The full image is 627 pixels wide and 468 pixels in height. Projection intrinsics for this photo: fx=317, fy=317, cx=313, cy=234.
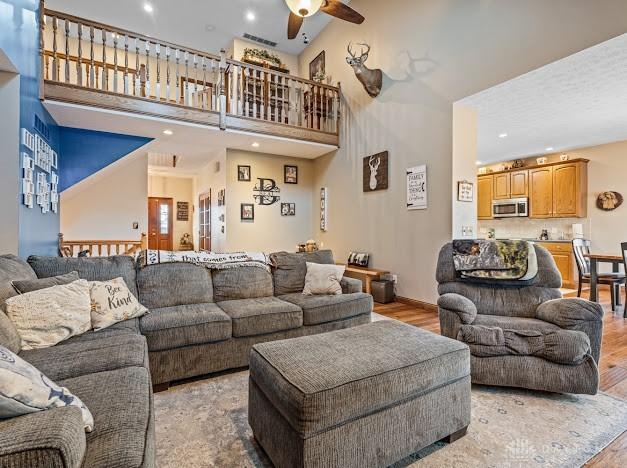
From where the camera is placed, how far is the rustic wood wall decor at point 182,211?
10.0 m

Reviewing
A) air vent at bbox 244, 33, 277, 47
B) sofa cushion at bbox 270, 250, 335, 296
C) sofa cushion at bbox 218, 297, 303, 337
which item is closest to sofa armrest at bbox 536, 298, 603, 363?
sofa cushion at bbox 218, 297, 303, 337

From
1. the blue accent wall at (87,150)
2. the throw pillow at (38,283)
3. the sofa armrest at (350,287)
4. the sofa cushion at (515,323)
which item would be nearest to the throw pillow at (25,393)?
the throw pillow at (38,283)

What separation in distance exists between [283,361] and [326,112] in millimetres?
5364

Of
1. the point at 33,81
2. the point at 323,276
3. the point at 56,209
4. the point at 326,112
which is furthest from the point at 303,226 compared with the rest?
the point at 33,81

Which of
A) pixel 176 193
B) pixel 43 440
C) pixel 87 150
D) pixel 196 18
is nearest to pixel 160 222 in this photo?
pixel 176 193

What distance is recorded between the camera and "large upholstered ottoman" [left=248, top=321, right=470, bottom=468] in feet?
4.00

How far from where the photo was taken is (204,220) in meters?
7.86

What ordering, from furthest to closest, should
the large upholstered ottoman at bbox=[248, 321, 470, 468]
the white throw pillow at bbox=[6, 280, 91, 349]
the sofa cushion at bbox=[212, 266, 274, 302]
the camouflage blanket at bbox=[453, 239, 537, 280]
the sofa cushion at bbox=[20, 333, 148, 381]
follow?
1. the sofa cushion at bbox=[212, 266, 274, 302]
2. the camouflage blanket at bbox=[453, 239, 537, 280]
3. the white throw pillow at bbox=[6, 280, 91, 349]
4. the sofa cushion at bbox=[20, 333, 148, 381]
5. the large upholstered ottoman at bbox=[248, 321, 470, 468]

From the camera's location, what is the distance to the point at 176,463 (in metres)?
1.45

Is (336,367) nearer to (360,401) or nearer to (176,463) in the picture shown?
(360,401)

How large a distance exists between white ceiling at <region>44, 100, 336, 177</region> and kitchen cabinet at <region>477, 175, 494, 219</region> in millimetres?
3835

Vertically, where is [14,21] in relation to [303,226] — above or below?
above

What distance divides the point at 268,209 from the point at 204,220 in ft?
7.83

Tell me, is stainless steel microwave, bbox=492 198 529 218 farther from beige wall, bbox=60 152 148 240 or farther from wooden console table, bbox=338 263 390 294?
beige wall, bbox=60 152 148 240
